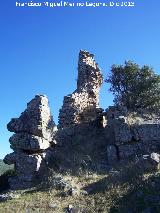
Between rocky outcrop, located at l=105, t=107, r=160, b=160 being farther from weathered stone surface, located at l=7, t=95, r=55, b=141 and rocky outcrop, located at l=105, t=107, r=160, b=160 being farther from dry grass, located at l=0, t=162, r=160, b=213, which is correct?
weathered stone surface, located at l=7, t=95, r=55, b=141

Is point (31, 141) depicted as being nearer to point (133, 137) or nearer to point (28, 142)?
point (28, 142)

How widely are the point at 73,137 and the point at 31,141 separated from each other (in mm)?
3645

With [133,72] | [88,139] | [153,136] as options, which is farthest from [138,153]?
[133,72]

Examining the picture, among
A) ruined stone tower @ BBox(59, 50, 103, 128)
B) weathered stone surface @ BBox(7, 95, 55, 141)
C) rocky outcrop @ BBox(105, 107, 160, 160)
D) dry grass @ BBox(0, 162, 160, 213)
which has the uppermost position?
ruined stone tower @ BBox(59, 50, 103, 128)

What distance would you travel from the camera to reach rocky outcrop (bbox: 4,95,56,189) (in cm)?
2759

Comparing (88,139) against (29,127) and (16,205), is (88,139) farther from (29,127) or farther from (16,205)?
(16,205)

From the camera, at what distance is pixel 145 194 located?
69.4 ft

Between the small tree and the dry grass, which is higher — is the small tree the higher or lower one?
the higher one

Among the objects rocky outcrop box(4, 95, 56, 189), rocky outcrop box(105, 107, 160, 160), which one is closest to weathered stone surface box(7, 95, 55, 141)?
rocky outcrop box(4, 95, 56, 189)

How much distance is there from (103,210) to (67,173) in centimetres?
542

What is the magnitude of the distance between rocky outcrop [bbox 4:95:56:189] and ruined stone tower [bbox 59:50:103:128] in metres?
2.20

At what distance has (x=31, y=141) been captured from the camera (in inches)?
1134

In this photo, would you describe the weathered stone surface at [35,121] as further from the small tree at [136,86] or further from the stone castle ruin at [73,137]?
the small tree at [136,86]

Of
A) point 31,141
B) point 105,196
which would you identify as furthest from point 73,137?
point 105,196
